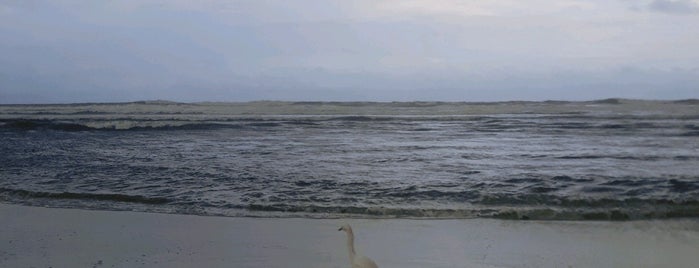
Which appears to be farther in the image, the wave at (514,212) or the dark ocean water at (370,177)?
the dark ocean water at (370,177)

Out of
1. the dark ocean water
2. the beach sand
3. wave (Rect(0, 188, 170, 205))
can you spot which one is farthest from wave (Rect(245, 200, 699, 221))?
wave (Rect(0, 188, 170, 205))

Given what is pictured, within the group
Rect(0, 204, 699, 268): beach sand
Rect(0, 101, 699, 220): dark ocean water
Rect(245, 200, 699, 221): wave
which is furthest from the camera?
Rect(0, 101, 699, 220): dark ocean water

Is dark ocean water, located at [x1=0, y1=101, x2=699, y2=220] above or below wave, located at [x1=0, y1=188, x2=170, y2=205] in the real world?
above

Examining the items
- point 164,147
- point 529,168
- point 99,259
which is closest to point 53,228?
point 99,259

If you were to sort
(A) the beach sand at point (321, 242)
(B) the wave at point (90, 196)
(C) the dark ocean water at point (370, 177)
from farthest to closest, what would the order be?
(B) the wave at point (90, 196) < (C) the dark ocean water at point (370, 177) < (A) the beach sand at point (321, 242)

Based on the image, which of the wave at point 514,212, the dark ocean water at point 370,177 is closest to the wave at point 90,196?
the dark ocean water at point 370,177

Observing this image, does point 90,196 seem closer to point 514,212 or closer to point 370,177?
point 370,177

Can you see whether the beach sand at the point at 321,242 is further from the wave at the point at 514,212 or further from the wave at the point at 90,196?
the wave at the point at 90,196

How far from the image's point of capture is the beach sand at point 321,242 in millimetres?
6358

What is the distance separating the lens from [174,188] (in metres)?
11.3

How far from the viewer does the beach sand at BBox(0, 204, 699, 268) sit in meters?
6.36

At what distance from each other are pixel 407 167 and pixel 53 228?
7.75m

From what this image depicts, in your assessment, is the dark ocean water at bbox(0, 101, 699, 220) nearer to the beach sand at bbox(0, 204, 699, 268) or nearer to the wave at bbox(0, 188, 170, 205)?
the wave at bbox(0, 188, 170, 205)

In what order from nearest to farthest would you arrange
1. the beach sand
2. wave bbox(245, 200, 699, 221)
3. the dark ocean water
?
the beach sand < wave bbox(245, 200, 699, 221) < the dark ocean water
